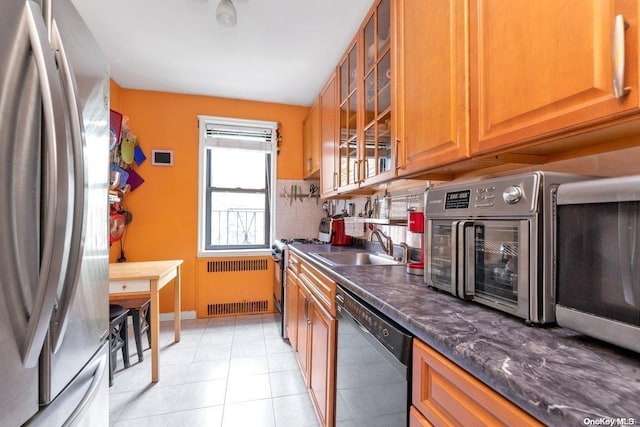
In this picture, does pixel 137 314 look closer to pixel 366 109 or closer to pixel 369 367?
pixel 369 367

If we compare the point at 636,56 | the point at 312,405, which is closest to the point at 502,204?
the point at 636,56

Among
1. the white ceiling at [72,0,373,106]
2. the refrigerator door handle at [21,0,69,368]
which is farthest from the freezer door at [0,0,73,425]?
the white ceiling at [72,0,373,106]

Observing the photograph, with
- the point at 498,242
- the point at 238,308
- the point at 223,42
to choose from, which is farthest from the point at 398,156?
the point at 238,308

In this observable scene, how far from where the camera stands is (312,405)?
1780 millimetres

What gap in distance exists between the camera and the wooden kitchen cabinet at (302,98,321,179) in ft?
9.64

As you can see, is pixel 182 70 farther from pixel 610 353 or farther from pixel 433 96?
pixel 610 353

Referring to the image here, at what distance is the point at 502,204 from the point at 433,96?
0.58 meters

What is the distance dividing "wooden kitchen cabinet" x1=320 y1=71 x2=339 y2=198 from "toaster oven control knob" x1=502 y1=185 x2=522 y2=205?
158 centimetres

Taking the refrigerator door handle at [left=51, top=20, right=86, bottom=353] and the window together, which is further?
the window

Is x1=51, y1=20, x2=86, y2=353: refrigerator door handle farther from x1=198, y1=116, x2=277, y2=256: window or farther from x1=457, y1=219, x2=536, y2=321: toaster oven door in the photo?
x1=198, y1=116, x2=277, y2=256: window

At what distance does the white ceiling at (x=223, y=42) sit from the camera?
75.4 inches

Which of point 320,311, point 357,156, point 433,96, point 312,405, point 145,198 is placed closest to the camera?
point 433,96

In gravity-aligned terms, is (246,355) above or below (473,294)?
below

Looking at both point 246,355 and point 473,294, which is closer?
point 473,294
